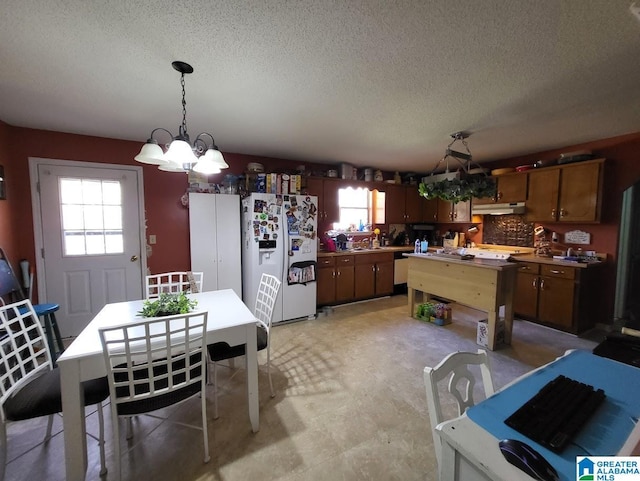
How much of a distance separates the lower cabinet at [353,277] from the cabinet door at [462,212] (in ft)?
4.48

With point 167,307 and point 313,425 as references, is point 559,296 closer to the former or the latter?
point 313,425

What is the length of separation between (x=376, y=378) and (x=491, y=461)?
176 centimetres

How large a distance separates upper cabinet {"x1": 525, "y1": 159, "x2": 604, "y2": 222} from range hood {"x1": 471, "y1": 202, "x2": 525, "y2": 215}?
0.40 feet

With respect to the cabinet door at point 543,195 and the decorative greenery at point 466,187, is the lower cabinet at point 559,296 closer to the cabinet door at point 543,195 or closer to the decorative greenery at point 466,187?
the cabinet door at point 543,195

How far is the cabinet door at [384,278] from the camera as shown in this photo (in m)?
4.67

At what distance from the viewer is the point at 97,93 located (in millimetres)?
2115

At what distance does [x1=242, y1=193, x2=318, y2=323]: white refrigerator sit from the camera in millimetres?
3512

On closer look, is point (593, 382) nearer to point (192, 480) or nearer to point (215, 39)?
point (192, 480)

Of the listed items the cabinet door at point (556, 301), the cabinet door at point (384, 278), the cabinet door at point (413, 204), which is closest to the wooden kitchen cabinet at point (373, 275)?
the cabinet door at point (384, 278)

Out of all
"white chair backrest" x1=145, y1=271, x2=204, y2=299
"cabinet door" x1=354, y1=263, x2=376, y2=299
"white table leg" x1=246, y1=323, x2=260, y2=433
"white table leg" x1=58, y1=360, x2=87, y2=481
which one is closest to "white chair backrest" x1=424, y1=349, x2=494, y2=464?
"white table leg" x1=246, y1=323, x2=260, y2=433

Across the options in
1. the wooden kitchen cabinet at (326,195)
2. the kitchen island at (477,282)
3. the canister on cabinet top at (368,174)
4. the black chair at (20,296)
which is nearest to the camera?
the black chair at (20,296)

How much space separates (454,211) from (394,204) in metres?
1.06

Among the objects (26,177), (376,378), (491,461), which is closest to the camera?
(491,461)

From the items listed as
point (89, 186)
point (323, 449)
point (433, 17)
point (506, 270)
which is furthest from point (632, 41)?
point (89, 186)
